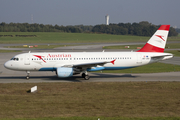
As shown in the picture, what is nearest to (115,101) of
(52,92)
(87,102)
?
(87,102)

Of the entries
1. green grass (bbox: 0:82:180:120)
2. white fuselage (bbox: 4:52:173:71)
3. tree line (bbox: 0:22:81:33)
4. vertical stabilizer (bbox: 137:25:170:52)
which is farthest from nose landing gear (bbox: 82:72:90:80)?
tree line (bbox: 0:22:81:33)

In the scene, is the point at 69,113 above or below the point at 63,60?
below

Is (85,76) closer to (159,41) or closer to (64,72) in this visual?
(64,72)

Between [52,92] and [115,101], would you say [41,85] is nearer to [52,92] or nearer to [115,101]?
[52,92]

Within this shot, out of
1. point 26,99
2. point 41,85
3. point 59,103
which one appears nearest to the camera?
point 59,103

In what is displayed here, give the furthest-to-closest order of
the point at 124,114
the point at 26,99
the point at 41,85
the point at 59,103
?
1. the point at 41,85
2. the point at 26,99
3. the point at 59,103
4. the point at 124,114

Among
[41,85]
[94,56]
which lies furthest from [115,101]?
[94,56]

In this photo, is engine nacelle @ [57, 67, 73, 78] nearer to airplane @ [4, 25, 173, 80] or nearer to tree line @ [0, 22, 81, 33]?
airplane @ [4, 25, 173, 80]

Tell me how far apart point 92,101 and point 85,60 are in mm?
12074

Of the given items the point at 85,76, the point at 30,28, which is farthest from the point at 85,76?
the point at 30,28

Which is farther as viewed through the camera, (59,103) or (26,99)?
(26,99)

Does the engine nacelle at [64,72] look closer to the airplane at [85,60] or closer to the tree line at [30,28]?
the airplane at [85,60]

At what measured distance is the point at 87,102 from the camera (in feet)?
58.6

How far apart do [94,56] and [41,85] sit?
327 inches
